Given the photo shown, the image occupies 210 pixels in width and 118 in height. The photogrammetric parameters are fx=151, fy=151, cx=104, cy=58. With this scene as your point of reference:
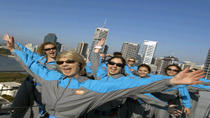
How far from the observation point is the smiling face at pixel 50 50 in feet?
9.67

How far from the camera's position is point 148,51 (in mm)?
175500

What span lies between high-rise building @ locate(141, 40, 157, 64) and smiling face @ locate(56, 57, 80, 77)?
172m

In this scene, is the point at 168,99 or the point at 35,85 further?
the point at 168,99

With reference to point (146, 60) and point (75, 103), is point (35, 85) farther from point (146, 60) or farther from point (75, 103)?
point (146, 60)

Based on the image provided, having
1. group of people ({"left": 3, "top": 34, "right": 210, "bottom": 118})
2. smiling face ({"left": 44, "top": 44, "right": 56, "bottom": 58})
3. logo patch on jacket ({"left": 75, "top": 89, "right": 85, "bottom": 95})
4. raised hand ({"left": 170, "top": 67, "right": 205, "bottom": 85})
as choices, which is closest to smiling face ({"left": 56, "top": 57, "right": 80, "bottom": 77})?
group of people ({"left": 3, "top": 34, "right": 210, "bottom": 118})

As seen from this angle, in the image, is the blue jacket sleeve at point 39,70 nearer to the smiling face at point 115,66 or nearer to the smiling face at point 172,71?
the smiling face at point 115,66

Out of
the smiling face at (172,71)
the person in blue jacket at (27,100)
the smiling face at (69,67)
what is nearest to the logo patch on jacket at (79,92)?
the smiling face at (69,67)

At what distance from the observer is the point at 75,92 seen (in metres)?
1.52

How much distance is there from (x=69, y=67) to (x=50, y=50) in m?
1.42

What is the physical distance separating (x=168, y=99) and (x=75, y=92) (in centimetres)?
270

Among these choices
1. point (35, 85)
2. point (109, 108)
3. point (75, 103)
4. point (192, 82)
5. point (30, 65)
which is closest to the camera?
point (192, 82)

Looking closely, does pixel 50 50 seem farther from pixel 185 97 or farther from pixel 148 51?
Answer: pixel 148 51

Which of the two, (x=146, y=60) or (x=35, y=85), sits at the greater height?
(x=35, y=85)

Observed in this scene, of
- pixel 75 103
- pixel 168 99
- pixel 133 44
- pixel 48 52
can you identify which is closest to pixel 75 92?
pixel 75 103
